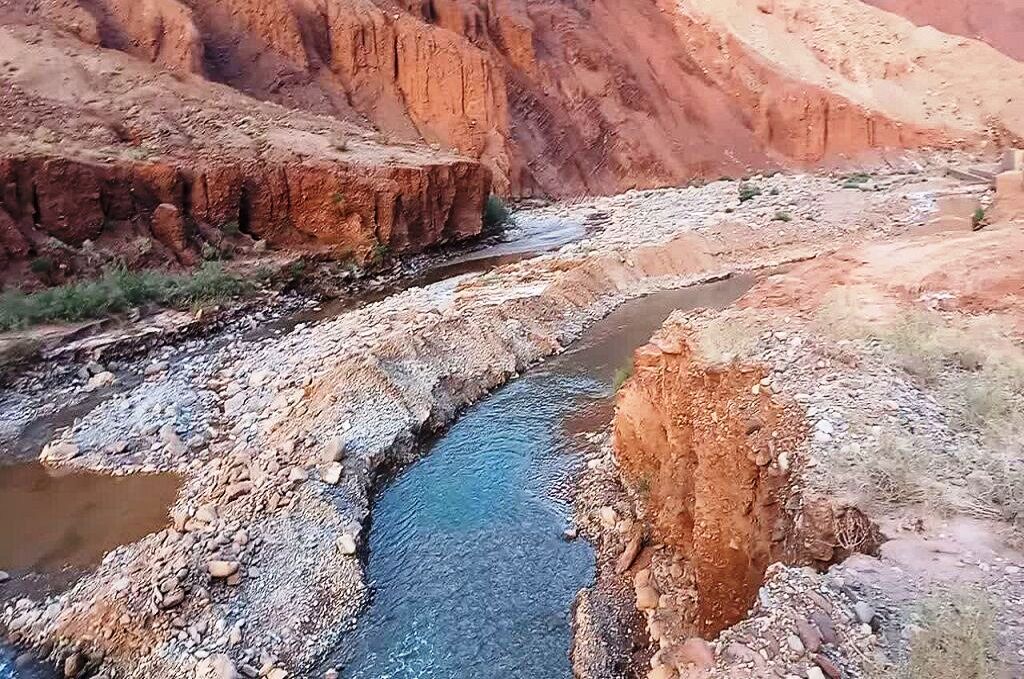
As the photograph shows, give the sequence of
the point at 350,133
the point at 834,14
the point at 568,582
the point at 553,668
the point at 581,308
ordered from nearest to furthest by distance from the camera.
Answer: the point at 553,668 < the point at 568,582 < the point at 581,308 < the point at 350,133 < the point at 834,14

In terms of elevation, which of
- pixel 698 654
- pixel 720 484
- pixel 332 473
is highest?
pixel 698 654

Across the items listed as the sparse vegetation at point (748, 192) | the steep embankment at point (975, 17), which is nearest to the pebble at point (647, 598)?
the sparse vegetation at point (748, 192)

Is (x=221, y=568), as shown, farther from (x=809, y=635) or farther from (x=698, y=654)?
(x=809, y=635)

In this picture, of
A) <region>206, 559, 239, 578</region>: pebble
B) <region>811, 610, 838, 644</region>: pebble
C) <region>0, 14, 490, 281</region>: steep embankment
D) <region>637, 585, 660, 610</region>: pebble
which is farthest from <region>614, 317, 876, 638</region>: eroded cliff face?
<region>0, 14, 490, 281</region>: steep embankment

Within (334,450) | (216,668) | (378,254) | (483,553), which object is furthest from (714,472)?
(378,254)

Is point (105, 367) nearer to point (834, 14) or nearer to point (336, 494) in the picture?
point (336, 494)

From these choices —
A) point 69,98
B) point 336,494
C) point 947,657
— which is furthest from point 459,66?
point 947,657
